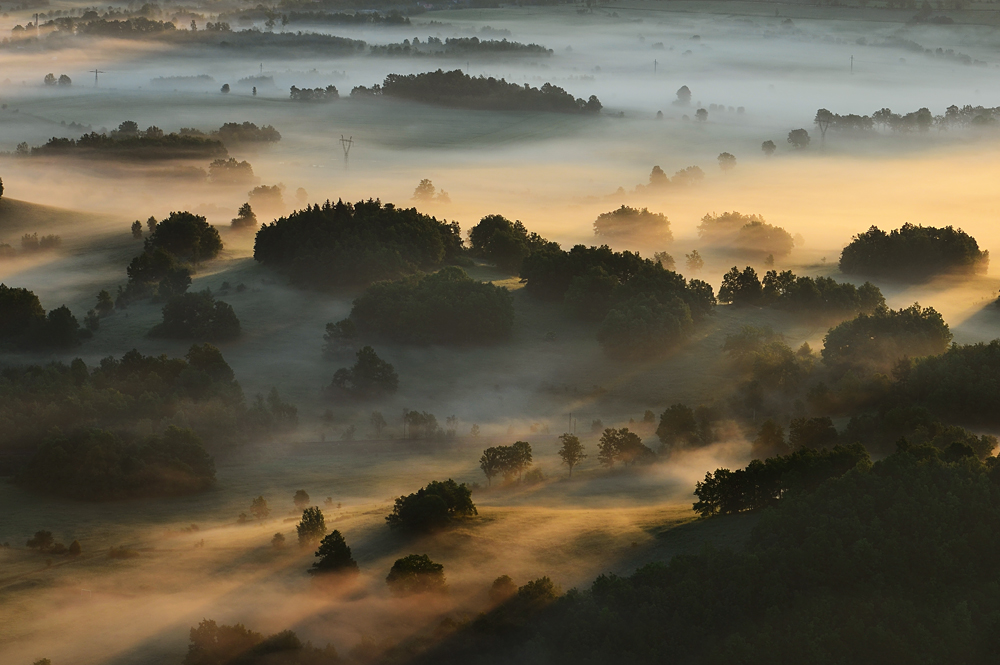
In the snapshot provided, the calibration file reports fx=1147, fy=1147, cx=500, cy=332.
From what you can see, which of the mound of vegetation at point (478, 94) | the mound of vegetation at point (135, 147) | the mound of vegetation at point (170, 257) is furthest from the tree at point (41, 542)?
the mound of vegetation at point (478, 94)

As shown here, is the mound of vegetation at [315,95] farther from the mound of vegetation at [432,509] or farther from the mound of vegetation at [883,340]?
the mound of vegetation at [432,509]

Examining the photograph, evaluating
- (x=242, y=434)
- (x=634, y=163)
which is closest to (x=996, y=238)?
(x=634, y=163)

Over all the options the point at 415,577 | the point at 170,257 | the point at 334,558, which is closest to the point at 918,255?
the point at 170,257

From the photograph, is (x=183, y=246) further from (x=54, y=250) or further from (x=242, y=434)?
(x=242, y=434)

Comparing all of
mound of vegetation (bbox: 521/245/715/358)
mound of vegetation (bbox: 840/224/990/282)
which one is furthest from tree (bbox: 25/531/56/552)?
mound of vegetation (bbox: 840/224/990/282)

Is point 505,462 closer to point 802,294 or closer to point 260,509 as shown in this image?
point 260,509

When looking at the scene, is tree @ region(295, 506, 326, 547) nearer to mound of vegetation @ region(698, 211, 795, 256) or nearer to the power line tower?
mound of vegetation @ region(698, 211, 795, 256)
